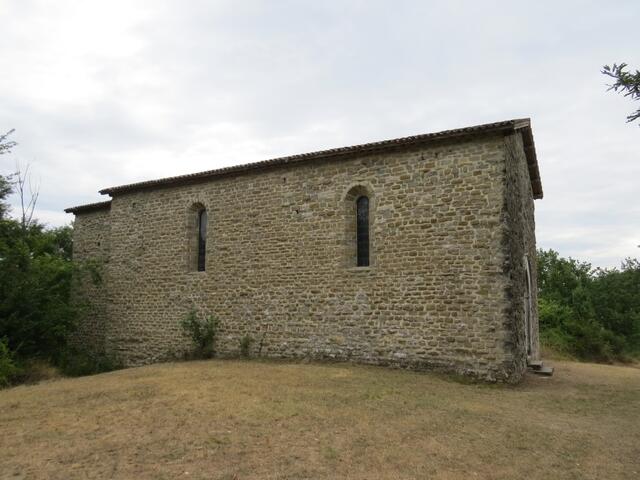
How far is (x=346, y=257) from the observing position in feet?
42.5

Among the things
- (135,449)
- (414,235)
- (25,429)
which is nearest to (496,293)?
(414,235)

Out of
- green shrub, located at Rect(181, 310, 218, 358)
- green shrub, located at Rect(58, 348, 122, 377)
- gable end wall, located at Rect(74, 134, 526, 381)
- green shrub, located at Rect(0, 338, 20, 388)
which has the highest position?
gable end wall, located at Rect(74, 134, 526, 381)

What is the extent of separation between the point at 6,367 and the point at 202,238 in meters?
6.28

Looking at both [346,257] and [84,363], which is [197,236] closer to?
[346,257]

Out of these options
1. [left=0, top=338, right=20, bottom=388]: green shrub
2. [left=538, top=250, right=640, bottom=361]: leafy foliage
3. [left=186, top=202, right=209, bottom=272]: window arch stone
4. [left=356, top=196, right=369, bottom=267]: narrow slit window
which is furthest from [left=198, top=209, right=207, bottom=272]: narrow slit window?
[left=538, top=250, right=640, bottom=361]: leafy foliage

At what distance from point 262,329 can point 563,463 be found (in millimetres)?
9094

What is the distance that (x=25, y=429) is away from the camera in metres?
6.90

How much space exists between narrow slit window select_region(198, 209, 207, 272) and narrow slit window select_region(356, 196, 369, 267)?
5.27 metres

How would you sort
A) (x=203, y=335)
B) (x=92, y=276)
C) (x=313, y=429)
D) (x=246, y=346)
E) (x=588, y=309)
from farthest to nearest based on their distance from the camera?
1. (x=588, y=309)
2. (x=92, y=276)
3. (x=203, y=335)
4. (x=246, y=346)
5. (x=313, y=429)

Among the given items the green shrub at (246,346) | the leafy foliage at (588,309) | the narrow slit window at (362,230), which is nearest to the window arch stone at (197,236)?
the green shrub at (246,346)

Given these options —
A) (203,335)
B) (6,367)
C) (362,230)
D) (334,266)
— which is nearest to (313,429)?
(334,266)

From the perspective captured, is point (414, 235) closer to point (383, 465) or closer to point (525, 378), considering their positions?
point (525, 378)

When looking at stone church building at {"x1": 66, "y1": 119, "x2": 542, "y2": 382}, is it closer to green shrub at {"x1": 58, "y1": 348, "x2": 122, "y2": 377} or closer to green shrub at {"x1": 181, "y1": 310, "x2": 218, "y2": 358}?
green shrub at {"x1": 181, "y1": 310, "x2": 218, "y2": 358}

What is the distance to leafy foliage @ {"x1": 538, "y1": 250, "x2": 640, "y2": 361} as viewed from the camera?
20750 millimetres
